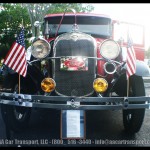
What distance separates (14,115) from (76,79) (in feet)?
3.91

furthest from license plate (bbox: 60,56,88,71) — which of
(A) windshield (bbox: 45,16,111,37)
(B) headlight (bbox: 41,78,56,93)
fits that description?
(A) windshield (bbox: 45,16,111,37)

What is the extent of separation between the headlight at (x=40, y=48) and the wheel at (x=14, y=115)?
623mm

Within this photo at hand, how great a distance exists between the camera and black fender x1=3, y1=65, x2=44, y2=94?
4.03 m

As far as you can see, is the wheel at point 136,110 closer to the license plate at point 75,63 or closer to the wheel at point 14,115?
the license plate at point 75,63

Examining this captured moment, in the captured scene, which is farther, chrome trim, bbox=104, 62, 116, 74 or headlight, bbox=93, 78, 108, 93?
chrome trim, bbox=104, 62, 116, 74

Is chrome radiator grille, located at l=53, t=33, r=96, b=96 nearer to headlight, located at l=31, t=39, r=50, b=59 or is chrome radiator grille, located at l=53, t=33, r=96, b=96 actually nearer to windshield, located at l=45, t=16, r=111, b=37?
headlight, located at l=31, t=39, r=50, b=59

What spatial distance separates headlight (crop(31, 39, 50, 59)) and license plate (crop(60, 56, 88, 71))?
A: 0.90ft

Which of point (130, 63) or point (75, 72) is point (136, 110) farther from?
point (75, 72)

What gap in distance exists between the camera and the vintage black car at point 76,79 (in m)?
3.48

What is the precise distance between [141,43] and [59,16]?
277 cm

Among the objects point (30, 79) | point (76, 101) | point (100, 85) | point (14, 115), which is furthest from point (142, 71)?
point (14, 115)

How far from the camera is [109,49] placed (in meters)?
3.75

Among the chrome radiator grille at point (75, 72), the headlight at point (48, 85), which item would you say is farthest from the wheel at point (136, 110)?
the headlight at point (48, 85)

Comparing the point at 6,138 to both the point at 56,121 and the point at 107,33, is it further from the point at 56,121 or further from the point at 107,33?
the point at 107,33
